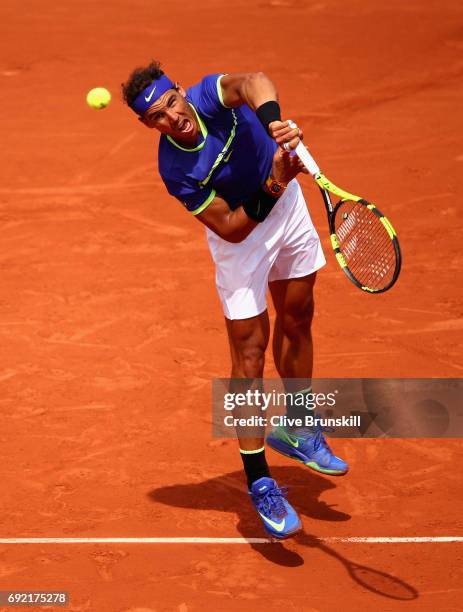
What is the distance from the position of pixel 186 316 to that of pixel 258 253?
2.88 meters

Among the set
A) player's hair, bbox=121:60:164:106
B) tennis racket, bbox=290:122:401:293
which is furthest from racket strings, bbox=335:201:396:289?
player's hair, bbox=121:60:164:106

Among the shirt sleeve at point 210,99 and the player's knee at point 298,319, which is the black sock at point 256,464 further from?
the shirt sleeve at point 210,99

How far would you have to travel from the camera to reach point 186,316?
8477mm

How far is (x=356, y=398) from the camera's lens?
7.23 meters

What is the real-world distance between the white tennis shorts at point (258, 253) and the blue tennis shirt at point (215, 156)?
203mm

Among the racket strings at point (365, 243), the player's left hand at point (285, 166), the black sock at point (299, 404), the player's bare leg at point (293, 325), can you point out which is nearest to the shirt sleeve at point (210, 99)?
the player's left hand at point (285, 166)

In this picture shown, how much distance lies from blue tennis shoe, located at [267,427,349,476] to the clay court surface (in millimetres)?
263

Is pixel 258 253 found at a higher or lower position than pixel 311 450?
A: higher

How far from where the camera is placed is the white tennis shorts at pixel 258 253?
223 inches

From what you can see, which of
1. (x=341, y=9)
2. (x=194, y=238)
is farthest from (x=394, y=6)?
(x=194, y=238)

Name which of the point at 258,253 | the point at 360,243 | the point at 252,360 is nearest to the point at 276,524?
the point at 252,360

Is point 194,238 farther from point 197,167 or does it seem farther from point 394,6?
point 394,6

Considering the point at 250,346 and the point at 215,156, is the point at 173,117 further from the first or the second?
the point at 250,346

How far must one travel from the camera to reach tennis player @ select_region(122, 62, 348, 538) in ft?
17.6
